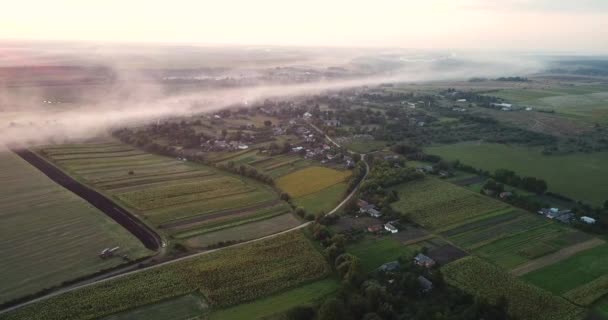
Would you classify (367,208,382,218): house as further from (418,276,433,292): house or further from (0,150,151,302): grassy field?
(0,150,151,302): grassy field

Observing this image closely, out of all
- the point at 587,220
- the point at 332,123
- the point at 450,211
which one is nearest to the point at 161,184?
the point at 450,211

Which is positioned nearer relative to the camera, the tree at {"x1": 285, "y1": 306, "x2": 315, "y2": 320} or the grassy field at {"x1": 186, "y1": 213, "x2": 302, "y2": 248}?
the tree at {"x1": 285, "y1": 306, "x2": 315, "y2": 320}

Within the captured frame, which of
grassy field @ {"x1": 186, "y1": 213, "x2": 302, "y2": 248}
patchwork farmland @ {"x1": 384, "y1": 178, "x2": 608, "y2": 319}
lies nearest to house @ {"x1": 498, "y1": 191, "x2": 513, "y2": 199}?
patchwork farmland @ {"x1": 384, "y1": 178, "x2": 608, "y2": 319}

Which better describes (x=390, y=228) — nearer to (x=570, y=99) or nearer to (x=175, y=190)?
(x=175, y=190)

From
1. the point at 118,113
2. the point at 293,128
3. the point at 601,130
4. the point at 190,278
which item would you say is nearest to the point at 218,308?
the point at 190,278

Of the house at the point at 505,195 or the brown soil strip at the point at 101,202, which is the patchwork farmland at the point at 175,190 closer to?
the brown soil strip at the point at 101,202

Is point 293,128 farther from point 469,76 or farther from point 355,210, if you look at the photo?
point 469,76

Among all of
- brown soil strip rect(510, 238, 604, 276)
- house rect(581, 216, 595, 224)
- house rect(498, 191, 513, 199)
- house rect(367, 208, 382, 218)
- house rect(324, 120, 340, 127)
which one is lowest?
brown soil strip rect(510, 238, 604, 276)

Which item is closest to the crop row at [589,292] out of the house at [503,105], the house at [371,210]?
the house at [371,210]
